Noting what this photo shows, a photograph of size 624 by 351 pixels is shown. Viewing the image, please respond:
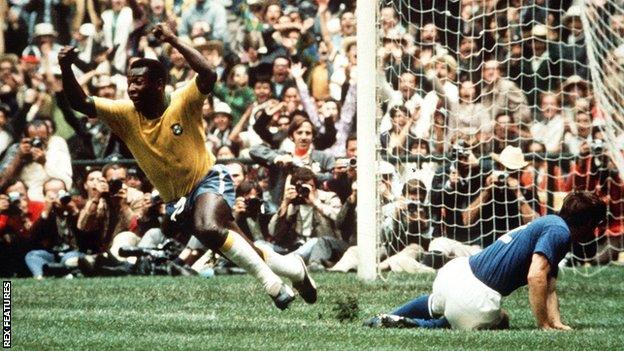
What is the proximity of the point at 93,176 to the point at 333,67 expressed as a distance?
308 centimetres

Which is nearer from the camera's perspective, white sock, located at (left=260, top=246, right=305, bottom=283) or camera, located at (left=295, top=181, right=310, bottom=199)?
white sock, located at (left=260, top=246, right=305, bottom=283)

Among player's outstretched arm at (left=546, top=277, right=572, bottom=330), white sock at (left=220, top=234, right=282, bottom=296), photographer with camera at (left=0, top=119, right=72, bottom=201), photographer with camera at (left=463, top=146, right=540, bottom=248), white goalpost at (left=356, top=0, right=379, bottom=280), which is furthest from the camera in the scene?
photographer with camera at (left=0, top=119, right=72, bottom=201)

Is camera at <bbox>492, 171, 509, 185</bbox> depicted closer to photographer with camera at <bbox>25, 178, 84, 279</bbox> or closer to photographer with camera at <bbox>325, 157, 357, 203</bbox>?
photographer with camera at <bbox>325, 157, 357, 203</bbox>

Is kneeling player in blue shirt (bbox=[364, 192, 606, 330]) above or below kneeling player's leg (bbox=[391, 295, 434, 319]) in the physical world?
above

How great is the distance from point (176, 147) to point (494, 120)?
6199mm

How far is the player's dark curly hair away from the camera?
29.7 feet

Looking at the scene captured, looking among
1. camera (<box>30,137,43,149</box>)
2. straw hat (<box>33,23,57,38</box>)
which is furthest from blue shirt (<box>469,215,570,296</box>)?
straw hat (<box>33,23,57,38</box>)

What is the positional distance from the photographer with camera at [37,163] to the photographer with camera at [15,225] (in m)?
0.13

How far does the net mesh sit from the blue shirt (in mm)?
6168

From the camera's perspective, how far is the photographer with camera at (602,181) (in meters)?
15.8

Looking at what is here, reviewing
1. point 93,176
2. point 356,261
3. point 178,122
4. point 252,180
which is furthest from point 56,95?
point 178,122

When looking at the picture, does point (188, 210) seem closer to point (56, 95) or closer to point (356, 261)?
point (356, 261)

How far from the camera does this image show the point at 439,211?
52.0 ft

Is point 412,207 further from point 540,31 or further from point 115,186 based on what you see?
point 115,186
